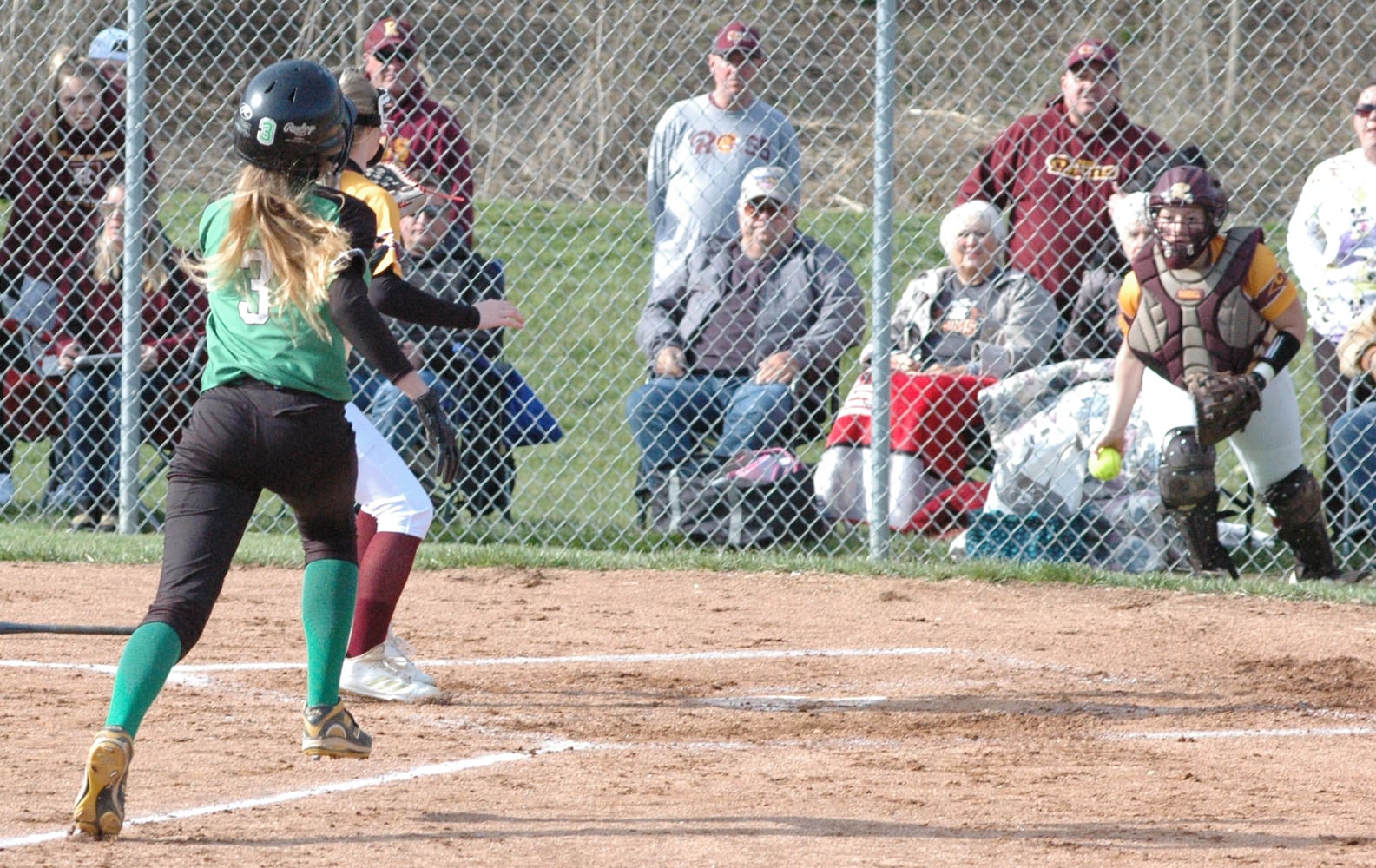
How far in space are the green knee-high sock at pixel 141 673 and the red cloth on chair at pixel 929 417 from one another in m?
4.54

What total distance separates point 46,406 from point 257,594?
275 centimetres

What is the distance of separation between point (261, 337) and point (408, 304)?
31.5 inches

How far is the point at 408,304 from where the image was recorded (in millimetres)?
4664

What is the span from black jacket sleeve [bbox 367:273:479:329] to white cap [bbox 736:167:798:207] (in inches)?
145

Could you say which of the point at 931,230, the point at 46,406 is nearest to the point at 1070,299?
the point at 46,406

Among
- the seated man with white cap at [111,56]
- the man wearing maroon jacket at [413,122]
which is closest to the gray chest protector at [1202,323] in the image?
the man wearing maroon jacket at [413,122]

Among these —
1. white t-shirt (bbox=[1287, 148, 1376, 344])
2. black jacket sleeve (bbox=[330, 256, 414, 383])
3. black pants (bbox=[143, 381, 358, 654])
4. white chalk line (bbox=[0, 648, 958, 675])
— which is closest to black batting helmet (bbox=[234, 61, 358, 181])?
black jacket sleeve (bbox=[330, 256, 414, 383])

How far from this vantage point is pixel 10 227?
29.2 ft

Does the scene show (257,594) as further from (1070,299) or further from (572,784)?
(1070,299)

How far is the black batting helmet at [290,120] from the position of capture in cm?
388

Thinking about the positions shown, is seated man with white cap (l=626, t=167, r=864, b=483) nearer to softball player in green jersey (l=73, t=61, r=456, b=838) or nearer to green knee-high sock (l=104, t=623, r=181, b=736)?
softball player in green jersey (l=73, t=61, r=456, b=838)

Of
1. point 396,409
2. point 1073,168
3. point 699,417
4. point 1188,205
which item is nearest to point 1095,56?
point 1073,168

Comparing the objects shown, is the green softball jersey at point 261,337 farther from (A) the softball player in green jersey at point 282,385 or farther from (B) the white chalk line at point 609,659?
(B) the white chalk line at point 609,659

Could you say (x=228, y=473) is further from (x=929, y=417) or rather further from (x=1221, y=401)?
(x=929, y=417)
